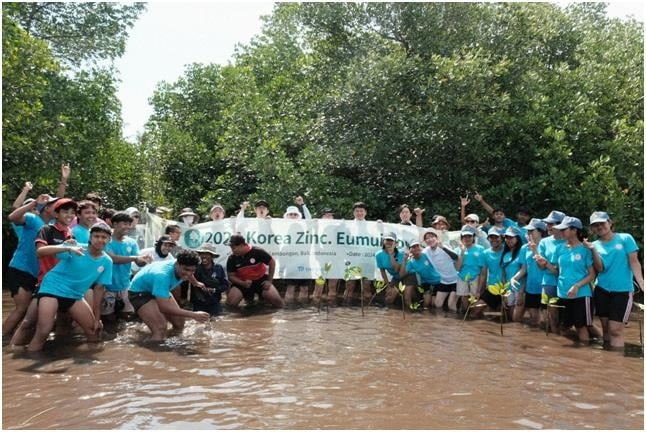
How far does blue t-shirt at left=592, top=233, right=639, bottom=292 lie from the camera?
22.5 ft

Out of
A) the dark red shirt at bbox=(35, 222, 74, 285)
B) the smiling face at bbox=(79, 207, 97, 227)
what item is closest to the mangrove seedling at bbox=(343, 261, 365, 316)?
the smiling face at bbox=(79, 207, 97, 227)

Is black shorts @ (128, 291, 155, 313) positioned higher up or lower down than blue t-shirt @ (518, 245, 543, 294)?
lower down

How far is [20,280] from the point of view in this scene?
6.92 metres

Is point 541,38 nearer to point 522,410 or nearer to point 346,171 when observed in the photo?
point 346,171

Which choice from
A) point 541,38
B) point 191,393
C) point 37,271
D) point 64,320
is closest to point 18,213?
point 37,271

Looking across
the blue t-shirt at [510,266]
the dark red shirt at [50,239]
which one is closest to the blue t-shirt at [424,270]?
the blue t-shirt at [510,266]

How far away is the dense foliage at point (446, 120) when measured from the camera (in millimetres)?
12633

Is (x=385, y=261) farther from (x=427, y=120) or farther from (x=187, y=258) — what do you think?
(x=187, y=258)

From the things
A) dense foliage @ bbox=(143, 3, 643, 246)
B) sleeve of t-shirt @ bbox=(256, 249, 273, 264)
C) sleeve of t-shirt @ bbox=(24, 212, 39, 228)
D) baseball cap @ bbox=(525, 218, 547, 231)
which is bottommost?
sleeve of t-shirt @ bbox=(256, 249, 273, 264)

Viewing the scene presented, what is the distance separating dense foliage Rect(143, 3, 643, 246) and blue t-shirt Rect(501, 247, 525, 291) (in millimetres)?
4024

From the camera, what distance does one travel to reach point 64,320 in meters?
7.43

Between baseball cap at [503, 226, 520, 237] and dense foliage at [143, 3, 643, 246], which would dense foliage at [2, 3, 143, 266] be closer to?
dense foliage at [143, 3, 643, 246]

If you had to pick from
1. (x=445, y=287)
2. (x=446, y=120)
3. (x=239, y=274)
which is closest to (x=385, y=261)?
(x=445, y=287)

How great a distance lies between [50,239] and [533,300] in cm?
645
